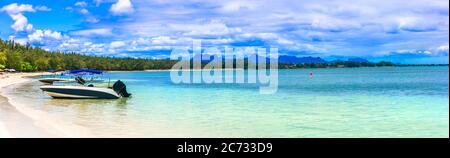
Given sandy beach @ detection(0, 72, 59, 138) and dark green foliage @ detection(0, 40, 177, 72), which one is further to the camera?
dark green foliage @ detection(0, 40, 177, 72)

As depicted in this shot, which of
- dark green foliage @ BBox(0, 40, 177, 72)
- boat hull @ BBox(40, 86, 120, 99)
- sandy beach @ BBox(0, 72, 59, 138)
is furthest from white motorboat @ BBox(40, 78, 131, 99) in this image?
dark green foliage @ BBox(0, 40, 177, 72)

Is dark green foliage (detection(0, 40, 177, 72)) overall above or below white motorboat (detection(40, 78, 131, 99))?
above

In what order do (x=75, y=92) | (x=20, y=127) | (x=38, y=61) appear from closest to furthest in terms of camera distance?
(x=20, y=127), (x=75, y=92), (x=38, y=61)

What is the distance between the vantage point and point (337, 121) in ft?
55.3

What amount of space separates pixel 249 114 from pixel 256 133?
574 centimetres

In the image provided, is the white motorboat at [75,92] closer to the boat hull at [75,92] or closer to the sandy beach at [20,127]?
the boat hull at [75,92]

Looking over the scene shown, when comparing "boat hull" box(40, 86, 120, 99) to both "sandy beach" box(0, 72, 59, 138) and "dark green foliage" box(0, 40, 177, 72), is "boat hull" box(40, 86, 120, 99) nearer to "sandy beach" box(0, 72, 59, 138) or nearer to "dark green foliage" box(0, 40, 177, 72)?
"sandy beach" box(0, 72, 59, 138)

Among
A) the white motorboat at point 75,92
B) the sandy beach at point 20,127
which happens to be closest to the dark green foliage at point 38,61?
the white motorboat at point 75,92

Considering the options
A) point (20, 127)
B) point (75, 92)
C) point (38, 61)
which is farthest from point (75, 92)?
point (38, 61)

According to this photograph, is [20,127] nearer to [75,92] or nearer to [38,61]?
[75,92]

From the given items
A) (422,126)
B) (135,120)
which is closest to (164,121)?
(135,120)
